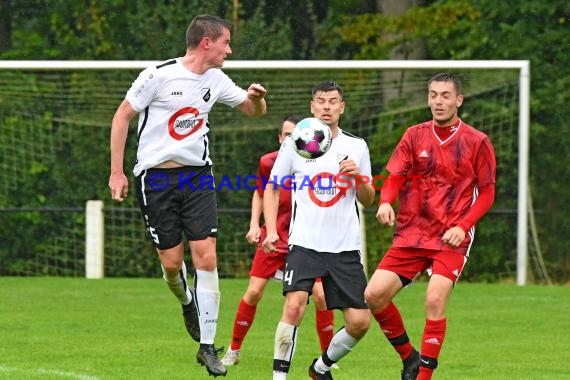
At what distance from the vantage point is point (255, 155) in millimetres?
16953

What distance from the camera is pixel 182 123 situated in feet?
25.0

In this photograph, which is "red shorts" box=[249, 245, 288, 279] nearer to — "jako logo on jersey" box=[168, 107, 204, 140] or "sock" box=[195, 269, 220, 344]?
"sock" box=[195, 269, 220, 344]

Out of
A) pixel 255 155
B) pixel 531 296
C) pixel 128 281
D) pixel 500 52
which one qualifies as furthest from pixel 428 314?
pixel 500 52

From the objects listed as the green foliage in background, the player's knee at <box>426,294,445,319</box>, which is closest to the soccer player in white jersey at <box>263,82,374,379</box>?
the player's knee at <box>426,294,445,319</box>

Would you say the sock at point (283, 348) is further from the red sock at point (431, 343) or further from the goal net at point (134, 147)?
the goal net at point (134, 147)

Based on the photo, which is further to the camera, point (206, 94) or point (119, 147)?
point (206, 94)

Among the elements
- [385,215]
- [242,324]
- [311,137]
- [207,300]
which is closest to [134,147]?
[242,324]

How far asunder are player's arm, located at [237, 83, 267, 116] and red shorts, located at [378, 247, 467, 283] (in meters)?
1.32

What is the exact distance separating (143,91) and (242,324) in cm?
191

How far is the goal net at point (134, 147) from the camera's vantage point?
630 inches

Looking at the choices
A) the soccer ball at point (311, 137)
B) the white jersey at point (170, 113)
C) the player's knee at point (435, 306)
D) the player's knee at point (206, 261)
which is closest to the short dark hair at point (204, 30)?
the white jersey at point (170, 113)

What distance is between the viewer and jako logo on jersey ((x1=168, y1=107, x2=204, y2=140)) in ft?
25.0

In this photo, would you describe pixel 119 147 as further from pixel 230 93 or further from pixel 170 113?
pixel 230 93

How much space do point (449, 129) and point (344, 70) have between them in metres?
9.03
